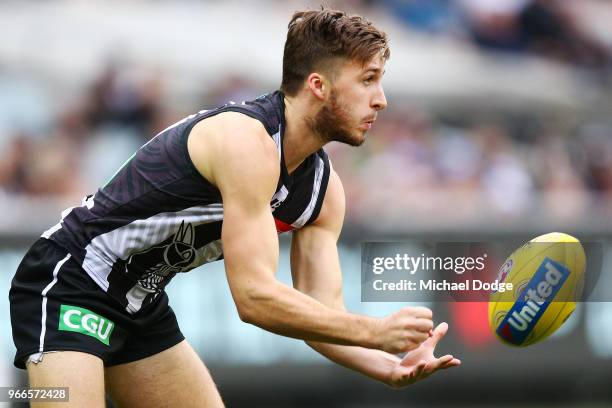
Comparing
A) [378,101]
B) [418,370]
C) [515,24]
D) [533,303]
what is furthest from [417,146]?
[418,370]

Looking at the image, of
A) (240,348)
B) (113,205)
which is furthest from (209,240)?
(240,348)

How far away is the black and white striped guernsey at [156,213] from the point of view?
16.9ft

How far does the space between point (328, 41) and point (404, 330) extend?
1.38 metres

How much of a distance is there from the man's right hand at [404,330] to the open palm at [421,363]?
0.31 metres

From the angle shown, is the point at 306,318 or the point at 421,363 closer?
the point at 306,318

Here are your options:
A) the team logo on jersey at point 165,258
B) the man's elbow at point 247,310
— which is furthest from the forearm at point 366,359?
the team logo on jersey at point 165,258

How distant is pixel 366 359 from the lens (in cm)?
549

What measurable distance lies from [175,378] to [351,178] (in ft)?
20.8

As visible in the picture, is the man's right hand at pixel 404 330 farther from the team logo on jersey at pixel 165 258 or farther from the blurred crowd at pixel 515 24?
the blurred crowd at pixel 515 24

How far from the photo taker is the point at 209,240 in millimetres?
5387

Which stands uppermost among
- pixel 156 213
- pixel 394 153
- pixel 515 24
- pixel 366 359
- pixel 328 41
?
pixel 515 24

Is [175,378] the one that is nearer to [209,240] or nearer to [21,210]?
[209,240]

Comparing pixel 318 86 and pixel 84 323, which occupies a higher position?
pixel 318 86

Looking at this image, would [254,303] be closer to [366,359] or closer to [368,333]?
[368,333]
